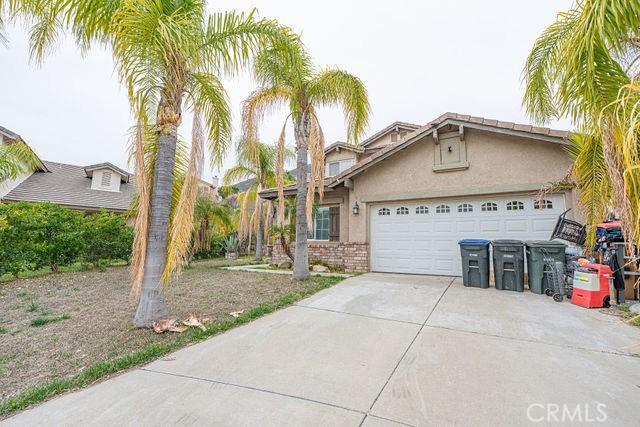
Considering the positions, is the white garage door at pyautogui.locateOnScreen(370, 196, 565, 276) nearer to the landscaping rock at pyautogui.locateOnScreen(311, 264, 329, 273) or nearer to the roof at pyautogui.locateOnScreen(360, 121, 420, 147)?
the landscaping rock at pyautogui.locateOnScreen(311, 264, 329, 273)

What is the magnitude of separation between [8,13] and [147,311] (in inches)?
201

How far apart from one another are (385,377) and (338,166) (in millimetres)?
14786

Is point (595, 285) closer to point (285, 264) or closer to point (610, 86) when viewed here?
point (610, 86)

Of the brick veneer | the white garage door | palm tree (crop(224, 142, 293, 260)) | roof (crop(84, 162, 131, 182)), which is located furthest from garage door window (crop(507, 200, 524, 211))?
roof (crop(84, 162, 131, 182))

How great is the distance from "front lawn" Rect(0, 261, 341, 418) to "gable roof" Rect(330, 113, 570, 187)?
4.52m

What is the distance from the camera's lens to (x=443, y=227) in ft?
29.8

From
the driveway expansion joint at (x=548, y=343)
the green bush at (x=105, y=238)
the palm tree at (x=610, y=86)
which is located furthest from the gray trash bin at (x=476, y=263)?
the green bush at (x=105, y=238)

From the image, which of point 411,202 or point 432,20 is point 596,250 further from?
point 432,20

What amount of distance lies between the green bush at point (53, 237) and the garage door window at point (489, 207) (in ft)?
45.3

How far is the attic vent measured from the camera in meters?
18.7

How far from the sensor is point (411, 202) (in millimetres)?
9727

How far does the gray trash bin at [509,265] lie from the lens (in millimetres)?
6797

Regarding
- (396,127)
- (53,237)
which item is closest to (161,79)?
(53,237)

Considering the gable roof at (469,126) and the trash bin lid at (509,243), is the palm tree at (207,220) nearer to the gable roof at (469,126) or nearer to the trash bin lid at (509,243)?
the gable roof at (469,126)
